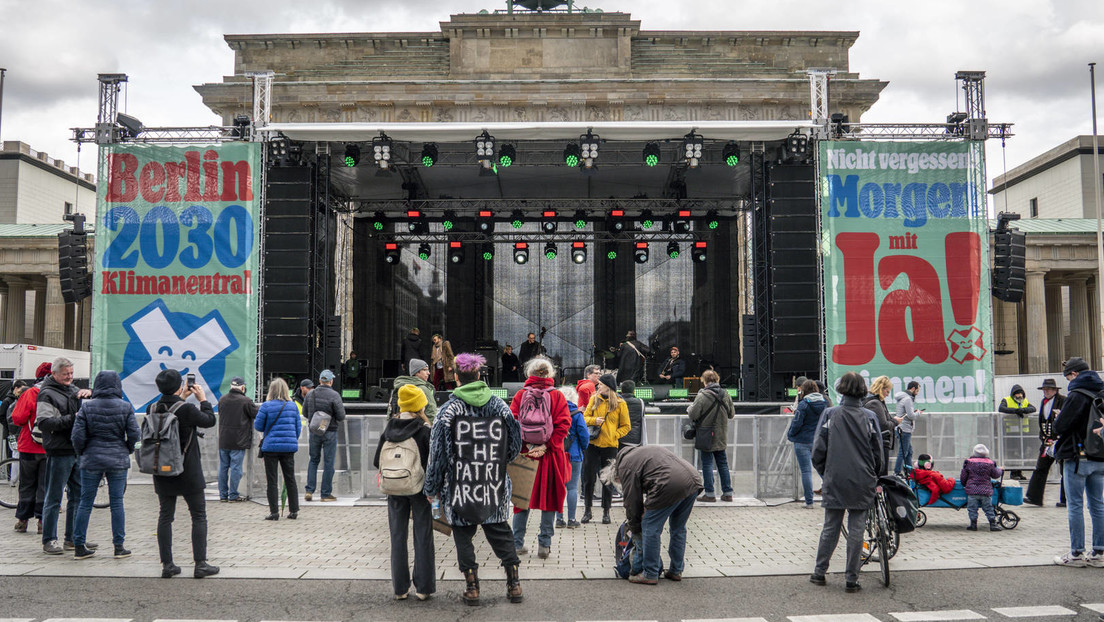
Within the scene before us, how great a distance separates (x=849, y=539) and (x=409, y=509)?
3.21 meters

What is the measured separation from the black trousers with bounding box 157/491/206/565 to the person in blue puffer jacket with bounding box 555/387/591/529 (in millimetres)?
3403

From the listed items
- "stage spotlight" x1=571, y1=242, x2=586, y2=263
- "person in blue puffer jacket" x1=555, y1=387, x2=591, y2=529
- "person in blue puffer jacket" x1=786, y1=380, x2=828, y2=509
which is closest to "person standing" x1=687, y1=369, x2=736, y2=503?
"person in blue puffer jacket" x1=786, y1=380, x2=828, y2=509

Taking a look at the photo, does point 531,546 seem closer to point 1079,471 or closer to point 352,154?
point 1079,471

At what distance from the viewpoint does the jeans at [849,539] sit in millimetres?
6227

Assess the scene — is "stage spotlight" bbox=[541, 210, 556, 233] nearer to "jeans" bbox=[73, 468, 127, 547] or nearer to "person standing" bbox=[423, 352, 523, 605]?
"jeans" bbox=[73, 468, 127, 547]

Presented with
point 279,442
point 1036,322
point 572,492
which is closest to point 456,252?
point 279,442

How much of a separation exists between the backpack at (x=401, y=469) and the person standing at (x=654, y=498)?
1.56 metres

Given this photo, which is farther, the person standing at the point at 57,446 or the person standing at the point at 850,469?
the person standing at the point at 57,446

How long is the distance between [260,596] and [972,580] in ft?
17.6

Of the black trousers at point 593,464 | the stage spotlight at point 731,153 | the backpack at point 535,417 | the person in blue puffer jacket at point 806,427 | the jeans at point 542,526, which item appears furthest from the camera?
the stage spotlight at point 731,153

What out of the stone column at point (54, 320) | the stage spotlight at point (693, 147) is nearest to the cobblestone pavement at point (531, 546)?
the stage spotlight at point (693, 147)

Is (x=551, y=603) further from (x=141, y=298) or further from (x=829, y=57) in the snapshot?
(x=829, y=57)

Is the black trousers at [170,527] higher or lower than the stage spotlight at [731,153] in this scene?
lower

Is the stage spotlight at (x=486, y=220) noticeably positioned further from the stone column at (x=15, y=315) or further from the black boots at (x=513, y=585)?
the stone column at (x=15, y=315)
